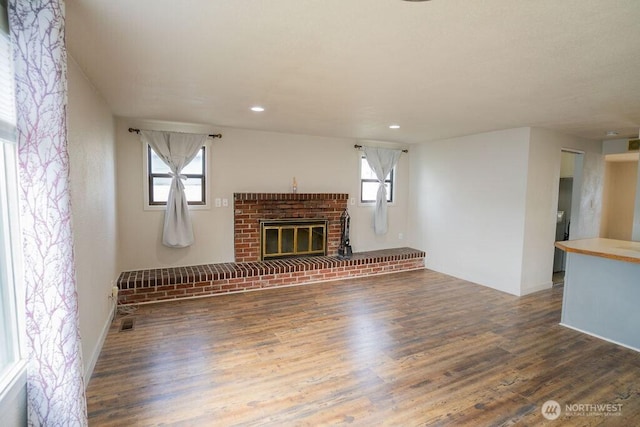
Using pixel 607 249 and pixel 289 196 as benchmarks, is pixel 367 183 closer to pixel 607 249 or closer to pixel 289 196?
pixel 289 196

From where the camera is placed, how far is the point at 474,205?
199 inches

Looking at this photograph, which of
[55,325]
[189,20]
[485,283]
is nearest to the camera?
[55,325]

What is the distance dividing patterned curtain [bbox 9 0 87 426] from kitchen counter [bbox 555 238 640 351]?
4.19 metres

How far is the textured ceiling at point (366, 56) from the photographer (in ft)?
5.18

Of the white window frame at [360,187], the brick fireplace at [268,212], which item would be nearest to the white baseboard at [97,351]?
the brick fireplace at [268,212]

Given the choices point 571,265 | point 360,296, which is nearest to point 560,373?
point 571,265

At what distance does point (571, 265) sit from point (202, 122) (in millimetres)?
4842

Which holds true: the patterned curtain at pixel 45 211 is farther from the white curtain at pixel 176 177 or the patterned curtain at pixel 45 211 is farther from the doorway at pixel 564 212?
the doorway at pixel 564 212

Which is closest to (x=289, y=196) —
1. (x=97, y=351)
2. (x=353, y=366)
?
(x=353, y=366)

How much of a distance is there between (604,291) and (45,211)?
4603mm

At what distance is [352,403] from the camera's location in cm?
219

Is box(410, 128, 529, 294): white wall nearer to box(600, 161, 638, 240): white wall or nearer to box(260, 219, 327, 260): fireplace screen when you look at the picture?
box(260, 219, 327, 260): fireplace screen

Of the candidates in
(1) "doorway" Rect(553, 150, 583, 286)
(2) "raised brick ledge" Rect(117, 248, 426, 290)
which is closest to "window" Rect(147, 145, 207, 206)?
(2) "raised brick ledge" Rect(117, 248, 426, 290)

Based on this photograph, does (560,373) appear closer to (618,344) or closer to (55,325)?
(618,344)
